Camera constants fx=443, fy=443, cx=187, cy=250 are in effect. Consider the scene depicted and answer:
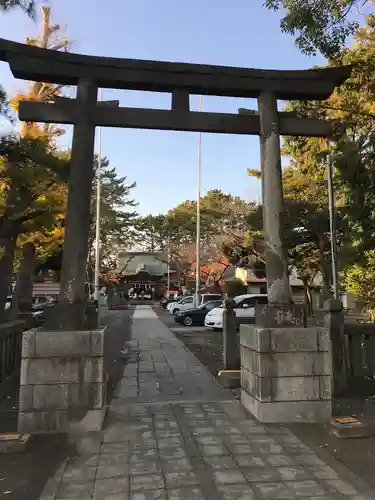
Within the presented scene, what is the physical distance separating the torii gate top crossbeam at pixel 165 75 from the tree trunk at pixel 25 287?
7794 mm

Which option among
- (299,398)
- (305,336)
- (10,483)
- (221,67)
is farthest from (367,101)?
(10,483)

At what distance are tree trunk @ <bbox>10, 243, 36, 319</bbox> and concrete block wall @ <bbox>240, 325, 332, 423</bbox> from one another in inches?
335

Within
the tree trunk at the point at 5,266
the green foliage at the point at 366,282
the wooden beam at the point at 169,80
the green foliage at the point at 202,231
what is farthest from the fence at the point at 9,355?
the green foliage at the point at 202,231

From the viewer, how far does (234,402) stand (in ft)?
22.3

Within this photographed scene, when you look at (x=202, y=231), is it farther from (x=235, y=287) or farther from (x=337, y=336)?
(x=337, y=336)

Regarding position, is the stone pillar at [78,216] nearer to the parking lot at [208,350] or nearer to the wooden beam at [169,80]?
the wooden beam at [169,80]

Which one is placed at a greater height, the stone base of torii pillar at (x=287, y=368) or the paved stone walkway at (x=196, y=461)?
the stone base of torii pillar at (x=287, y=368)

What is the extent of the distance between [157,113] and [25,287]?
10.5 m

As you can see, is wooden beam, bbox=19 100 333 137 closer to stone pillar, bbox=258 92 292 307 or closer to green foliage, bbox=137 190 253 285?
stone pillar, bbox=258 92 292 307

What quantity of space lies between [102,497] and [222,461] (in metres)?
1.29

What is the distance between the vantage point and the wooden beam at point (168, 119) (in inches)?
244

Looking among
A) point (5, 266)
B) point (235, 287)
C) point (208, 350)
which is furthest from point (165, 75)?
point (235, 287)

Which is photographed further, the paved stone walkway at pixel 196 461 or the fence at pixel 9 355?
the fence at pixel 9 355

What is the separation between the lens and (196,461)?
4398mm
